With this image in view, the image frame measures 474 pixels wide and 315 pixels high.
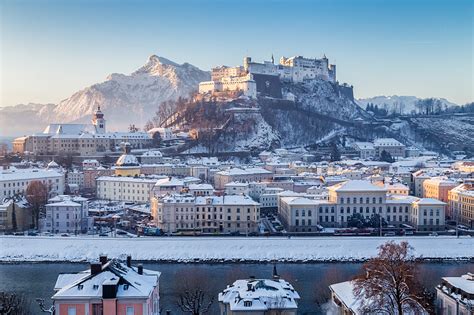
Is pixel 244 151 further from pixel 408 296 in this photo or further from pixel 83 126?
pixel 408 296

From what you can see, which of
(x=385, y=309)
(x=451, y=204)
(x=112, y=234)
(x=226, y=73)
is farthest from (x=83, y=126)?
(x=385, y=309)

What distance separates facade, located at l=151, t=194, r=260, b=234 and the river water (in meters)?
3.32

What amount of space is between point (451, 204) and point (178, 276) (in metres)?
12.4

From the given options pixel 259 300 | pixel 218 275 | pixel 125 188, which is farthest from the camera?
pixel 125 188

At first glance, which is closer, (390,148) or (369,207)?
(369,207)

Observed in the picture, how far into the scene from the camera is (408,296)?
7.15 metres

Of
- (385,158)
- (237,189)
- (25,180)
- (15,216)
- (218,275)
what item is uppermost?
(385,158)

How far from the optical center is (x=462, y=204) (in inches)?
787

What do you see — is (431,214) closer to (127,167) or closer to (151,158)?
(127,167)

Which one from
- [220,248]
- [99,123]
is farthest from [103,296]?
[99,123]

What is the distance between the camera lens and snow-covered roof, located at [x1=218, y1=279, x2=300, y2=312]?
7.39 m

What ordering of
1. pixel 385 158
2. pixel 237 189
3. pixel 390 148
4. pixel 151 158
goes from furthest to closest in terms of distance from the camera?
pixel 390 148 → pixel 385 158 → pixel 151 158 → pixel 237 189

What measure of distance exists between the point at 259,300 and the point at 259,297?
0.04 meters

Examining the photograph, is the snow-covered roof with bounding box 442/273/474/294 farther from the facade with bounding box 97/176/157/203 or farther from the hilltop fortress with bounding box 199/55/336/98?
the hilltop fortress with bounding box 199/55/336/98
